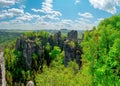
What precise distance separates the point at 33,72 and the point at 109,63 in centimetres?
12057

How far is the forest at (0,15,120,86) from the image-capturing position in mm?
39781

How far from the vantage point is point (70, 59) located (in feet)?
426

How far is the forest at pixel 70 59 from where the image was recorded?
3978 cm

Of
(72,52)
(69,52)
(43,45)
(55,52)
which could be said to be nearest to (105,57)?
(69,52)

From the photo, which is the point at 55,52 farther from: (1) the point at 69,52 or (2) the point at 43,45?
(1) the point at 69,52

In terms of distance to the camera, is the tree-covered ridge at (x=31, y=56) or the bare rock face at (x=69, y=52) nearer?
the bare rock face at (x=69, y=52)

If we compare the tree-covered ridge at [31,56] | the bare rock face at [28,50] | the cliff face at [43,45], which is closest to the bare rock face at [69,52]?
the cliff face at [43,45]

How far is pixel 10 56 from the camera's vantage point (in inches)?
6954

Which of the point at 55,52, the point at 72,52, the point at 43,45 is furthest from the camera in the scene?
the point at 43,45

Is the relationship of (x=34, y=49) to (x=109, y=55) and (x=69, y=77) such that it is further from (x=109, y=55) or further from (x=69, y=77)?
(x=109, y=55)

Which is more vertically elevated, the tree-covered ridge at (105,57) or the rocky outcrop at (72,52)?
the tree-covered ridge at (105,57)

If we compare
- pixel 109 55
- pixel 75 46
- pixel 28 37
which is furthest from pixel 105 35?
pixel 28 37

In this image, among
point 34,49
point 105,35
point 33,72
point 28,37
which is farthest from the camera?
point 28,37

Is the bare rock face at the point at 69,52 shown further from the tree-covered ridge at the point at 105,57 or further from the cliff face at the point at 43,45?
the tree-covered ridge at the point at 105,57
